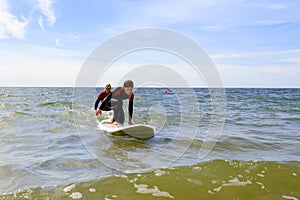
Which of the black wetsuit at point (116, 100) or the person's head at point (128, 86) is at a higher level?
the person's head at point (128, 86)

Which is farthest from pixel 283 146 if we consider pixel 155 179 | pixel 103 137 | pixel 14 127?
pixel 14 127

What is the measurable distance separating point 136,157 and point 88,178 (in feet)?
5.60

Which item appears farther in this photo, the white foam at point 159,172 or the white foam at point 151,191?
the white foam at point 159,172

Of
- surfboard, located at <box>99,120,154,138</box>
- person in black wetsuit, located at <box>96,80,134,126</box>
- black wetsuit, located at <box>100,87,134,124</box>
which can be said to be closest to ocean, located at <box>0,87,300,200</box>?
surfboard, located at <box>99,120,154,138</box>

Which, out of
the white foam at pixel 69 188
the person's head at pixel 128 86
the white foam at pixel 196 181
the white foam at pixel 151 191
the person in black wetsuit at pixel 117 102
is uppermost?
the person's head at pixel 128 86

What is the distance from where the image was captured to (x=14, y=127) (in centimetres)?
981

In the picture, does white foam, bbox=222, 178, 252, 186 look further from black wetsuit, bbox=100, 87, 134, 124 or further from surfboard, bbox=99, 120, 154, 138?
black wetsuit, bbox=100, 87, 134, 124

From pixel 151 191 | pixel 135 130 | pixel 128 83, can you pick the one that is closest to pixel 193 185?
pixel 151 191

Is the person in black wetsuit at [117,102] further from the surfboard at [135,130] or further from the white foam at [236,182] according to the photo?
the white foam at [236,182]

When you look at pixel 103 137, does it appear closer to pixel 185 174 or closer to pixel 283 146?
pixel 185 174

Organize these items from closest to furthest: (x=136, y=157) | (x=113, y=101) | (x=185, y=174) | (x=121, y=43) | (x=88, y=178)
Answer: (x=88, y=178) < (x=185, y=174) < (x=136, y=157) < (x=121, y=43) < (x=113, y=101)

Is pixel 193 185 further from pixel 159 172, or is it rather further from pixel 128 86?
pixel 128 86

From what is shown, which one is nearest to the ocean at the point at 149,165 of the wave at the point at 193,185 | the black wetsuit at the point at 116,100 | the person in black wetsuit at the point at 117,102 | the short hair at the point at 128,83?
the wave at the point at 193,185

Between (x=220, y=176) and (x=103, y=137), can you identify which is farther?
(x=103, y=137)
